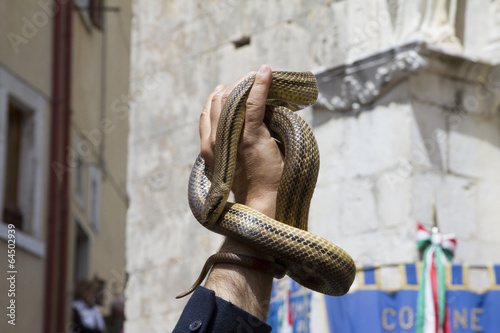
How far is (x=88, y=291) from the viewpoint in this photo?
10383mm

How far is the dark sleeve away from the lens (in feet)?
6.98

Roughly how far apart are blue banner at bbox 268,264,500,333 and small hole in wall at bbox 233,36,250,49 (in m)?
2.30

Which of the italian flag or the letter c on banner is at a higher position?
the italian flag

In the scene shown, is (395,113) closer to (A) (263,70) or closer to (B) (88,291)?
(A) (263,70)

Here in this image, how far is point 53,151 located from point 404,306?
8789mm

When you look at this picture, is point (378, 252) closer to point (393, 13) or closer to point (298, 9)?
point (393, 13)

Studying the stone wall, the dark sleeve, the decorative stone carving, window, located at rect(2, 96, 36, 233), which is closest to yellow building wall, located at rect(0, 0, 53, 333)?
window, located at rect(2, 96, 36, 233)

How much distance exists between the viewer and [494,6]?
6.11m

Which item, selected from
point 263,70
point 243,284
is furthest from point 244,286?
point 263,70

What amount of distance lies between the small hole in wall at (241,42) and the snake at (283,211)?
15.8 ft

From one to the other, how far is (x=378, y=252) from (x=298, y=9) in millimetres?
1849

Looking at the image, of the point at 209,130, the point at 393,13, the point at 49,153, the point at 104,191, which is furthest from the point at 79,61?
the point at 209,130

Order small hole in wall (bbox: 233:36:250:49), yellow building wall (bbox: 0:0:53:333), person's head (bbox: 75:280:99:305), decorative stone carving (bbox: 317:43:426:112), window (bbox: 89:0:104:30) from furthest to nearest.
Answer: window (bbox: 89:0:104:30)
yellow building wall (bbox: 0:0:53:333)
person's head (bbox: 75:280:99:305)
small hole in wall (bbox: 233:36:250:49)
decorative stone carving (bbox: 317:43:426:112)

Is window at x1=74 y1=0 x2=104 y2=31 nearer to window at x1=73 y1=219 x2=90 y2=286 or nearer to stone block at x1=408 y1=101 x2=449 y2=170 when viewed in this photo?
window at x1=73 y1=219 x2=90 y2=286
